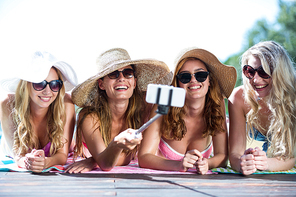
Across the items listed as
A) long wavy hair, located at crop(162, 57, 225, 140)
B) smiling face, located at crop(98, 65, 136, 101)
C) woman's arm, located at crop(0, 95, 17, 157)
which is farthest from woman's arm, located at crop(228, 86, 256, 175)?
woman's arm, located at crop(0, 95, 17, 157)

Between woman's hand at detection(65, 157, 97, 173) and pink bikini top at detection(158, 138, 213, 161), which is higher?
pink bikini top at detection(158, 138, 213, 161)

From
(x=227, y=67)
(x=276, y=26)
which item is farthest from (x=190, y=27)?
(x=227, y=67)

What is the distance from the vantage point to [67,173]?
307cm

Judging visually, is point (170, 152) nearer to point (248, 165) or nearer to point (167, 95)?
point (248, 165)

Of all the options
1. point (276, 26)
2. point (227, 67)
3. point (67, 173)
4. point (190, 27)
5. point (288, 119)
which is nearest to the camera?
point (67, 173)

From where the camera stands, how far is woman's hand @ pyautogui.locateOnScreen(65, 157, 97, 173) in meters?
3.12

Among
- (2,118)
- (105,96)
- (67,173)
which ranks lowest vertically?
(67,173)

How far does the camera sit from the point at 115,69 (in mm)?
3422

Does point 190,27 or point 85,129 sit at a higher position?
point 190,27

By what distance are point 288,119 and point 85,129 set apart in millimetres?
2159

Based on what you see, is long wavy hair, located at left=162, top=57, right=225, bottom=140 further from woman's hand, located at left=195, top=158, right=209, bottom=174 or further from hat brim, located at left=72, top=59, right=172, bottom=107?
woman's hand, located at left=195, top=158, right=209, bottom=174

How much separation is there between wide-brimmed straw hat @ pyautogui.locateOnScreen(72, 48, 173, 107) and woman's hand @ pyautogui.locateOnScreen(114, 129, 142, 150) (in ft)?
3.37

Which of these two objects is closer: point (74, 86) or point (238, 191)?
point (238, 191)

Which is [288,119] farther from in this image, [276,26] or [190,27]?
[190,27]
